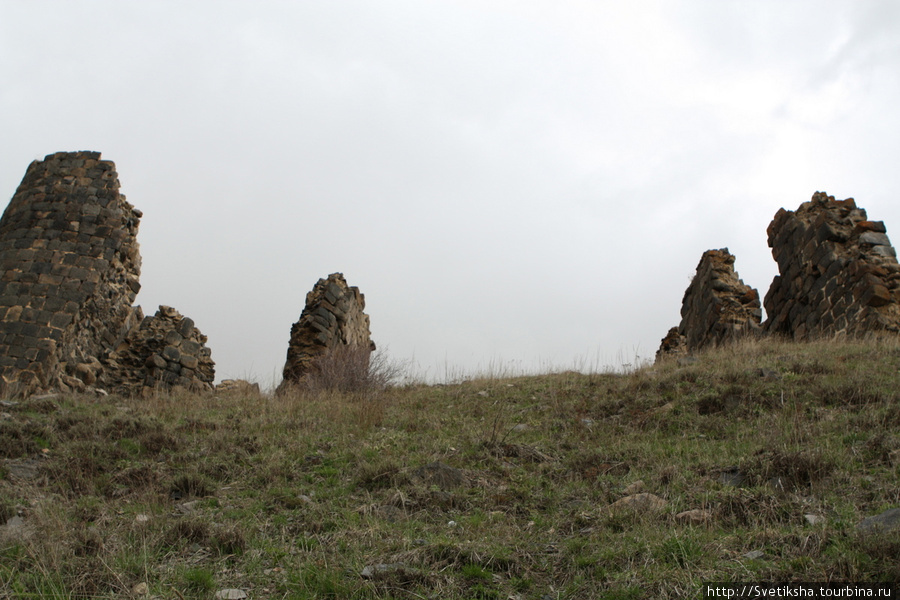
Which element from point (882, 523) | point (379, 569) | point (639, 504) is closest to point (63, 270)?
point (379, 569)

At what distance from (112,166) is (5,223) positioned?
2190 millimetres

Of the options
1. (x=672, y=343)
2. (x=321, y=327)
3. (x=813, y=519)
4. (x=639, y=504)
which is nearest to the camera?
(x=813, y=519)

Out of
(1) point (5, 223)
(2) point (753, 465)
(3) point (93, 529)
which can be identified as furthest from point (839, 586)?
(1) point (5, 223)

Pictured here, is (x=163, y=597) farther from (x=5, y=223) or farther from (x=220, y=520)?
(x=5, y=223)

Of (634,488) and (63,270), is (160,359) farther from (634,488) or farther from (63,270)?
(634,488)

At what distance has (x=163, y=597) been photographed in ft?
12.1

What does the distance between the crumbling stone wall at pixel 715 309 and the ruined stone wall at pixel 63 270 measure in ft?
38.6

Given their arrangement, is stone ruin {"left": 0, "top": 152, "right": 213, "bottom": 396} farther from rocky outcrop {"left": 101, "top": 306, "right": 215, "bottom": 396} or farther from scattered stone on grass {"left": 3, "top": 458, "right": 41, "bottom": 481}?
scattered stone on grass {"left": 3, "top": 458, "right": 41, "bottom": 481}

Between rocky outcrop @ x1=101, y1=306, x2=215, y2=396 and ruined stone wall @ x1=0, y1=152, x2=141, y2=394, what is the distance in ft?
1.12

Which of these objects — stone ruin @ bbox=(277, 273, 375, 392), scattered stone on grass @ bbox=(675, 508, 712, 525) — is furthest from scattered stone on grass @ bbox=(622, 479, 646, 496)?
stone ruin @ bbox=(277, 273, 375, 392)

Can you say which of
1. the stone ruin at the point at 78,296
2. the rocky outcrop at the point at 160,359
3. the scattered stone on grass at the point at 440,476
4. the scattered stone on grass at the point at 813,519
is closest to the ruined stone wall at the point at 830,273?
the scattered stone on grass at the point at 813,519

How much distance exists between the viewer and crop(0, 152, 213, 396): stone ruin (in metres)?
11.1

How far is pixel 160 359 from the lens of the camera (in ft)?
41.5

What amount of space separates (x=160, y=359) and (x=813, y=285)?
12642 millimetres
